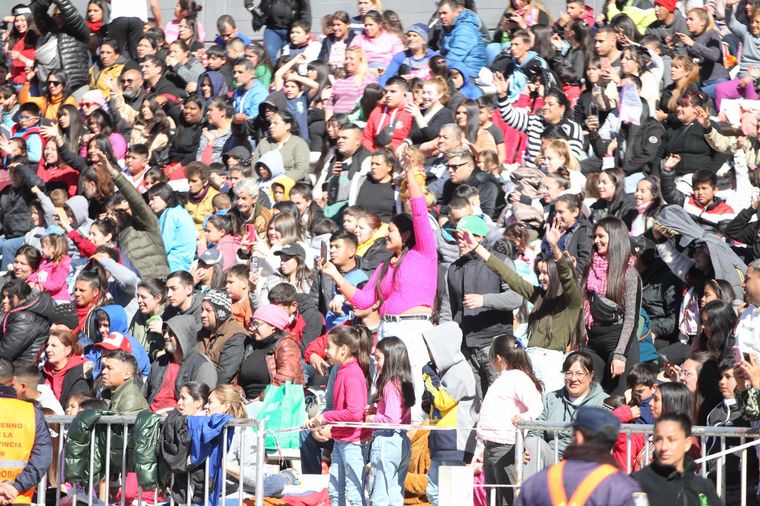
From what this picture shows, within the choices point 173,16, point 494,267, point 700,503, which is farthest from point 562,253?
point 173,16

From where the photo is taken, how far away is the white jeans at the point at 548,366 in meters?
10.8

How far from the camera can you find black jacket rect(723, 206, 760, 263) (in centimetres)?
1170

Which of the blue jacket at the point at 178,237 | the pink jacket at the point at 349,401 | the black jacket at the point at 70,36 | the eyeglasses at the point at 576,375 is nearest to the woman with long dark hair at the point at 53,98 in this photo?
the black jacket at the point at 70,36

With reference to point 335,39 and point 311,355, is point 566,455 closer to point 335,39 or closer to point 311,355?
point 311,355

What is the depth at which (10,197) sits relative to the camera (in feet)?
52.7

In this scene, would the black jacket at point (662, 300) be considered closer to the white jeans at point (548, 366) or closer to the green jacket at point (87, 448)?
the white jeans at point (548, 366)

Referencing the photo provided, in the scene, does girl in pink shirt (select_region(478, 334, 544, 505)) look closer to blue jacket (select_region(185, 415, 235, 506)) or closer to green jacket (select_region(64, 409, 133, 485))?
blue jacket (select_region(185, 415, 235, 506))

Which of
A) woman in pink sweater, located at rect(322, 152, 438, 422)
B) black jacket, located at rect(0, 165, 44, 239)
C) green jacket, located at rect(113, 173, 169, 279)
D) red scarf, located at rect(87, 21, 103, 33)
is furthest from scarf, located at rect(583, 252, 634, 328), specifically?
red scarf, located at rect(87, 21, 103, 33)

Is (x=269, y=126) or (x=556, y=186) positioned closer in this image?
(x=556, y=186)

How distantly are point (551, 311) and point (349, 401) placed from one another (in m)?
1.81

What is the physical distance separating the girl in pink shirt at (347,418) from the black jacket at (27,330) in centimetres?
358

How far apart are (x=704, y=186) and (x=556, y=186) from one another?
1.32 m

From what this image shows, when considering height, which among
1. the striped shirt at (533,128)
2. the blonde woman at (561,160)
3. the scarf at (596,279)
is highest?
the striped shirt at (533,128)

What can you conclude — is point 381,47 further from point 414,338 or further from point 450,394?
point 450,394
